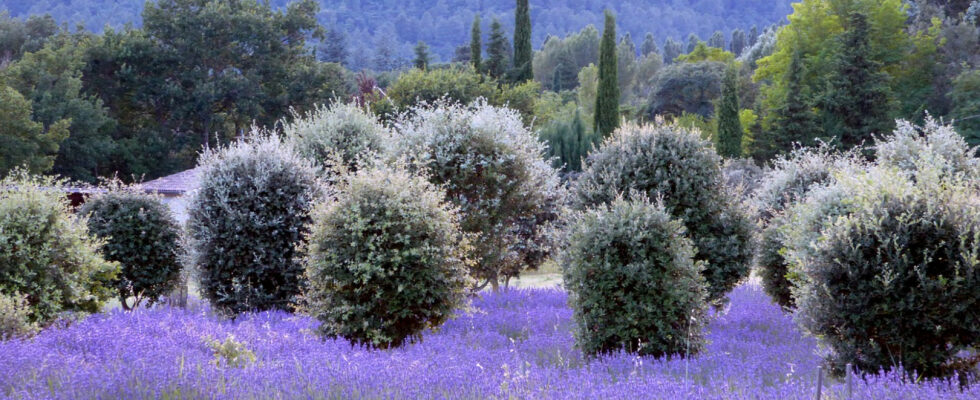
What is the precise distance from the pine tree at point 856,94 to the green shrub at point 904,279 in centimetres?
3528

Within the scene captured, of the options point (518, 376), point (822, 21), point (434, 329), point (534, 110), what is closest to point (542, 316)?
point (434, 329)

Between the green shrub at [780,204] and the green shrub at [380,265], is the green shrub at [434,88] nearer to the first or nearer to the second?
the green shrub at [780,204]

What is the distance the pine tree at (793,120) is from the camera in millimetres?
39344

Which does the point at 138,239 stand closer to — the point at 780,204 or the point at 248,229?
the point at 248,229

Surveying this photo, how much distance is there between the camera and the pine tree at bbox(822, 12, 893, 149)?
3938 cm

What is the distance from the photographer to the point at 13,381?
5773 millimetres

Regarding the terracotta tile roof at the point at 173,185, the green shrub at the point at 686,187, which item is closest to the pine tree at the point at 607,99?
the terracotta tile roof at the point at 173,185

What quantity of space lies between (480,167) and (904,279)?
7.23m

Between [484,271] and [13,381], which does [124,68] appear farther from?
[13,381]

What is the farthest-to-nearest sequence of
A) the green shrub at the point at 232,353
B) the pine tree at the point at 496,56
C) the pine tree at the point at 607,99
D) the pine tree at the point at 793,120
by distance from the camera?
the pine tree at the point at 496,56 < the pine tree at the point at 793,120 < the pine tree at the point at 607,99 < the green shrub at the point at 232,353

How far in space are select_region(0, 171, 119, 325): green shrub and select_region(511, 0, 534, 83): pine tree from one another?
35477 mm

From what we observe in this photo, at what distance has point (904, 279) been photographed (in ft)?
21.0

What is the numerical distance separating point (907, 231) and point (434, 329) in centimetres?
502

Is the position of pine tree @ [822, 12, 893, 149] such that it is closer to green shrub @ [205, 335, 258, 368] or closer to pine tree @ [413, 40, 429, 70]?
pine tree @ [413, 40, 429, 70]
